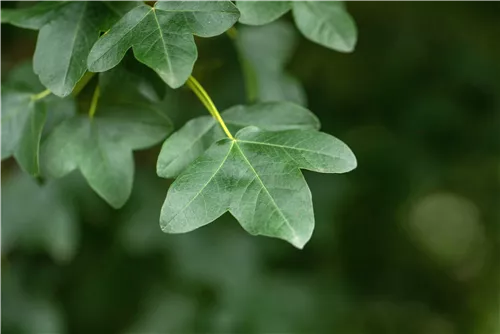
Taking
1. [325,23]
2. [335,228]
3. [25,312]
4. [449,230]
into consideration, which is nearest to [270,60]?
[325,23]

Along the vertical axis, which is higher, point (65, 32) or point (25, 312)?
point (65, 32)

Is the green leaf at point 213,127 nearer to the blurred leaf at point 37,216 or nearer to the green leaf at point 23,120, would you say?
the green leaf at point 23,120

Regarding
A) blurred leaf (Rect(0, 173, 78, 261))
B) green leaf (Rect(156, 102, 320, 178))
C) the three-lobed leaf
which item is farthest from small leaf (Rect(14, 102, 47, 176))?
blurred leaf (Rect(0, 173, 78, 261))

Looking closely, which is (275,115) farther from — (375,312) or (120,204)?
(375,312)

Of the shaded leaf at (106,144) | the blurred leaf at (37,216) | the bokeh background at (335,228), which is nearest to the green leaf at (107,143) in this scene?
the shaded leaf at (106,144)

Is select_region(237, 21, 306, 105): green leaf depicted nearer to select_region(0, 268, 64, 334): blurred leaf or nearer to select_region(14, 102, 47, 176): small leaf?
select_region(14, 102, 47, 176): small leaf

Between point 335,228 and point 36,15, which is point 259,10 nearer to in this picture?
point 36,15

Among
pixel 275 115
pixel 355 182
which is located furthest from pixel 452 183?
pixel 275 115
